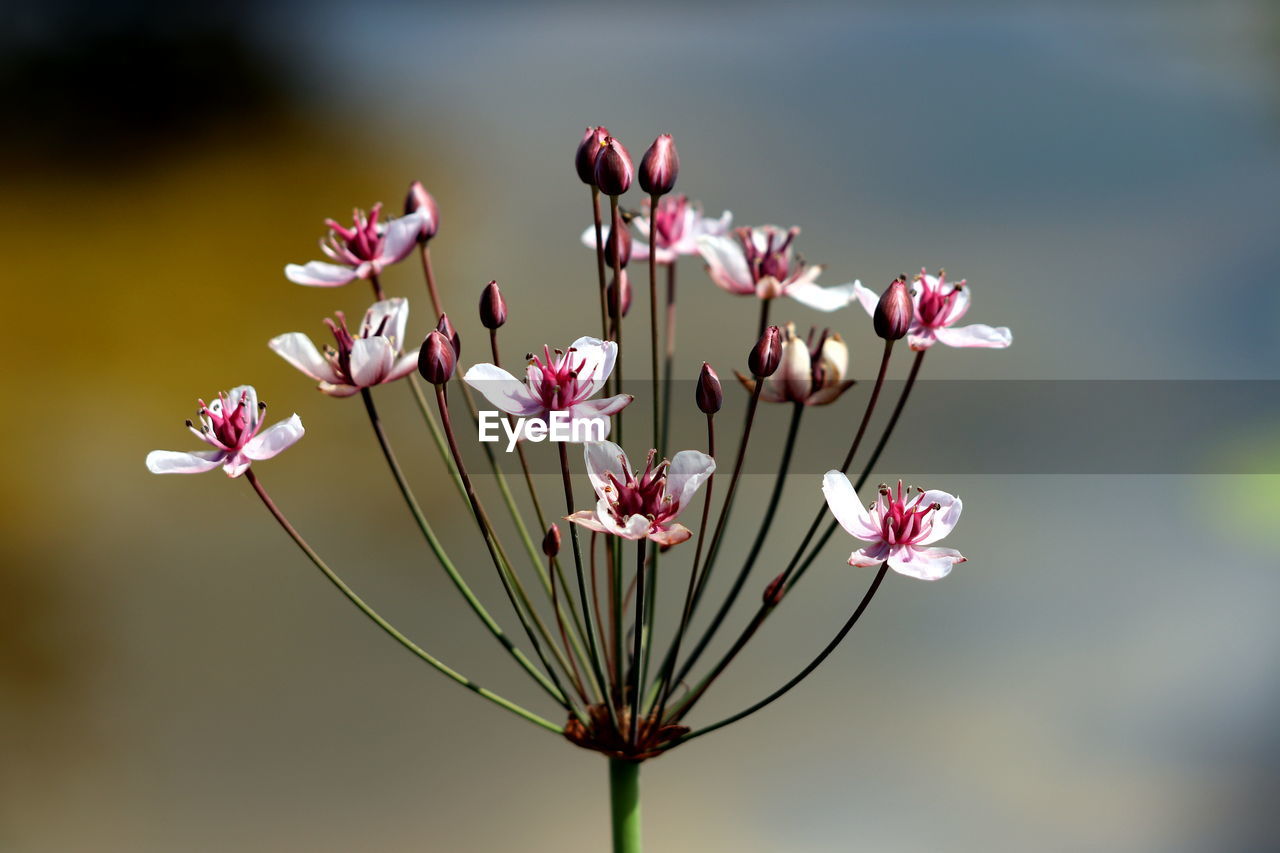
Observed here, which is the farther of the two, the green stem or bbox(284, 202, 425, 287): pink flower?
bbox(284, 202, 425, 287): pink flower

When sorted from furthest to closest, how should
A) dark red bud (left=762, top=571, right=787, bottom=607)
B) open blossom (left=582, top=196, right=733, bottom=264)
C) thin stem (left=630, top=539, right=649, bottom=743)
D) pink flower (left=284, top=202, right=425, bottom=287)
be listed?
1. open blossom (left=582, top=196, right=733, bottom=264)
2. pink flower (left=284, top=202, right=425, bottom=287)
3. dark red bud (left=762, top=571, right=787, bottom=607)
4. thin stem (left=630, top=539, right=649, bottom=743)

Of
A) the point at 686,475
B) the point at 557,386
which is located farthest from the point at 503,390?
the point at 686,475

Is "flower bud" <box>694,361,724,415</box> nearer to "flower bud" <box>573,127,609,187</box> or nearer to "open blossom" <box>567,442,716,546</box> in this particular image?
"open blossom" <box>567,442,716,546</box>

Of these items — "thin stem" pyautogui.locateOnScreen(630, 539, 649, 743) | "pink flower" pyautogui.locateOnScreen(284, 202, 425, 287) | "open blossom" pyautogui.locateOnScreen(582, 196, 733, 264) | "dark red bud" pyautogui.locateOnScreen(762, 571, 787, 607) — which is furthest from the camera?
"open blossom" pyautogui.locateOnScreen(582, 196, 733, 264)

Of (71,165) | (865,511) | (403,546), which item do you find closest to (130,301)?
(71,165)

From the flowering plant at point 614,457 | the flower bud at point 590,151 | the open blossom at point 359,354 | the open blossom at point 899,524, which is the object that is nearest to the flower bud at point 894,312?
the flowering plant at point 614,457

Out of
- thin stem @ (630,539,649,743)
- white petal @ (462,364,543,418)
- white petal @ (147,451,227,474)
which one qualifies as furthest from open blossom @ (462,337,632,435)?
white petal @ (147,451,227,474)

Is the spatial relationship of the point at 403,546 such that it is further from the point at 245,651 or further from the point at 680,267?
the point at 680,267
